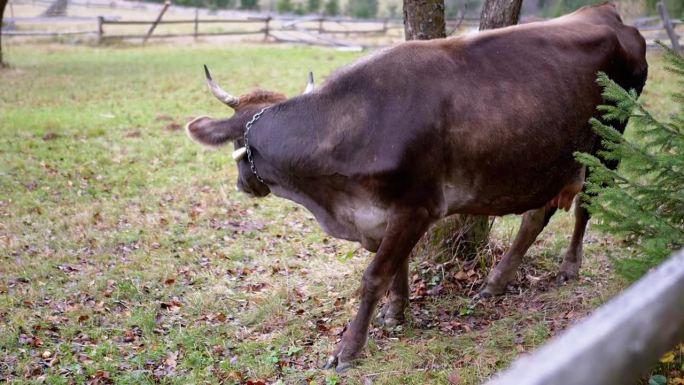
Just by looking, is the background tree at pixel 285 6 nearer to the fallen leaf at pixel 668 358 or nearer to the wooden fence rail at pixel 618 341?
the fallen leaf at pixel 668 358

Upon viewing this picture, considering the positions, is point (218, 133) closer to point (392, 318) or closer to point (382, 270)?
point (382, 270)

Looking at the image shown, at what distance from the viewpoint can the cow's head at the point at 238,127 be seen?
605cm

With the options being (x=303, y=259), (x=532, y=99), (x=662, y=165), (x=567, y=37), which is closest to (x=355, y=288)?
(x=303, y=259)

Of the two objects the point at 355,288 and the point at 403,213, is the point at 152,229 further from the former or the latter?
the point at 403,213

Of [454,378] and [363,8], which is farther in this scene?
[363,8]

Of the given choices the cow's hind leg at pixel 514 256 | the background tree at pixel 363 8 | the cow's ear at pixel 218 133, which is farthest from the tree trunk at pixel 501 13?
the background tree at pixel 363 8

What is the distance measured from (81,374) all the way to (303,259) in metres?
2.99

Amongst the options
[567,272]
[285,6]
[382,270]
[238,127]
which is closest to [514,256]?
[567,272]

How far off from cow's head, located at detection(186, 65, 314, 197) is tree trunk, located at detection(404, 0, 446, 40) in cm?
120

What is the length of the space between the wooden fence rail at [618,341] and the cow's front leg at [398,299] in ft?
13.4

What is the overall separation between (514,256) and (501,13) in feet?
7.31

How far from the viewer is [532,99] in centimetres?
543

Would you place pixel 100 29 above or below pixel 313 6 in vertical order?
below

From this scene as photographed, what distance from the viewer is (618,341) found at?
5.12 ft
